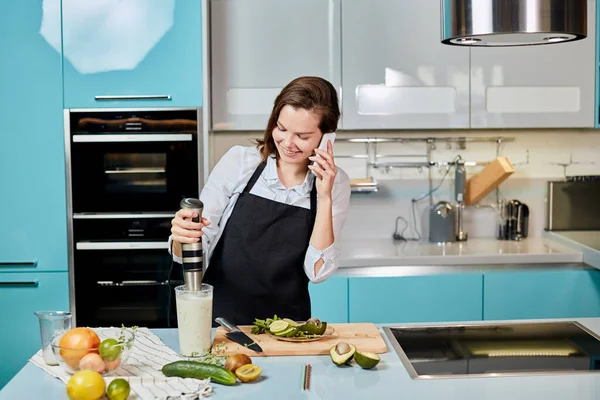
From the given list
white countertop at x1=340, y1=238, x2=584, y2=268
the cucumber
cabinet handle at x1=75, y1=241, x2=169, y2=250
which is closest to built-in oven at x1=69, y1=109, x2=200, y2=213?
cabinet handle at x1=75, y1=241, x2=169, y2=250

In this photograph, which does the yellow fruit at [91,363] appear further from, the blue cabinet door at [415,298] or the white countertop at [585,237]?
the white countertop at [585,237]

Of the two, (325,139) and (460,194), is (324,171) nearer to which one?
(325,139)

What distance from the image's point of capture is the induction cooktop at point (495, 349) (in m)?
2.03

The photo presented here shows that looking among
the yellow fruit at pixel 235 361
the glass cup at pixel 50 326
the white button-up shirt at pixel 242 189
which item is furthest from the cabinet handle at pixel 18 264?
the yellow fruit at pixel 235 361

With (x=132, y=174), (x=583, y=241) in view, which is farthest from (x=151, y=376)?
(x=583, y=241)

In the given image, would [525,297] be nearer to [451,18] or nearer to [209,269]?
[209,269]

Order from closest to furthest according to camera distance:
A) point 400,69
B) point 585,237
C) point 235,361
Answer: point 235,361 < point 400,69 < point 585,237

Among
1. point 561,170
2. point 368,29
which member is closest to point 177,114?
point 368,29

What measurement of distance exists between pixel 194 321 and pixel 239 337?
0.18 metres

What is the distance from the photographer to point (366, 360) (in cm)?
198

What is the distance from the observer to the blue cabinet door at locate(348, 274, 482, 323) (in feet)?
12.0

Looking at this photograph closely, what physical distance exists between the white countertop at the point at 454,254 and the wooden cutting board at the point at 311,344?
1.40 meters

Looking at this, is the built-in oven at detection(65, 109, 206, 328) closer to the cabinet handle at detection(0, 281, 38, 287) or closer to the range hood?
the cabinet handle at detection(0, 281, 38, 287)

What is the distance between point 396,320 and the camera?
3.66m
